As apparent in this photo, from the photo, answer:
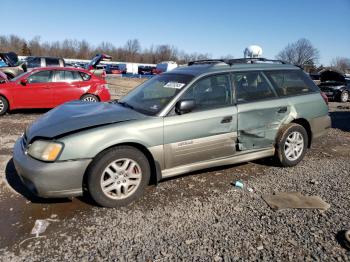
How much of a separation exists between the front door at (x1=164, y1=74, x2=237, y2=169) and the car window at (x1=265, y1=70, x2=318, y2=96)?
0.95 m

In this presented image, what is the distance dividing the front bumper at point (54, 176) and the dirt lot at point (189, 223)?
300 mm

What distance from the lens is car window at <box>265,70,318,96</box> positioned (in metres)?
5.06

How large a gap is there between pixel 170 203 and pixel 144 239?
0.86m

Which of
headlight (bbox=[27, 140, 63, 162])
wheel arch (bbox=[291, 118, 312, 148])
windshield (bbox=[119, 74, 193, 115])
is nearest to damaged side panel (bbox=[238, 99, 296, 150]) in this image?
wheel arch (bbox=[291, 118, 312, 148])

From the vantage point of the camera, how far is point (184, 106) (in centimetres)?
402

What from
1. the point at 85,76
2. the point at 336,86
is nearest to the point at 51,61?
the point at 85,76

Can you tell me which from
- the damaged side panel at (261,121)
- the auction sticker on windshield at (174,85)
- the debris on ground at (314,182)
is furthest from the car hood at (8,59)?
the debris on ground at (314,182)

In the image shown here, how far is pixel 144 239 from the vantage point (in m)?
3.16

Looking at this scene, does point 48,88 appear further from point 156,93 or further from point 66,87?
point 156,93

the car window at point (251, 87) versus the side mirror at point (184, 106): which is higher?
the car window at point (251, 87)

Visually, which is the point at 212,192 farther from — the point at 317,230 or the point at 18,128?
the point at 18,128

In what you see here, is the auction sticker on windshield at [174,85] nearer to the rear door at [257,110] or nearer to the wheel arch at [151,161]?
the rear door at [257,110]

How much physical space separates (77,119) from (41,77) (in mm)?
6665

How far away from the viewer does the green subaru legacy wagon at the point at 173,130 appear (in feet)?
11.6
